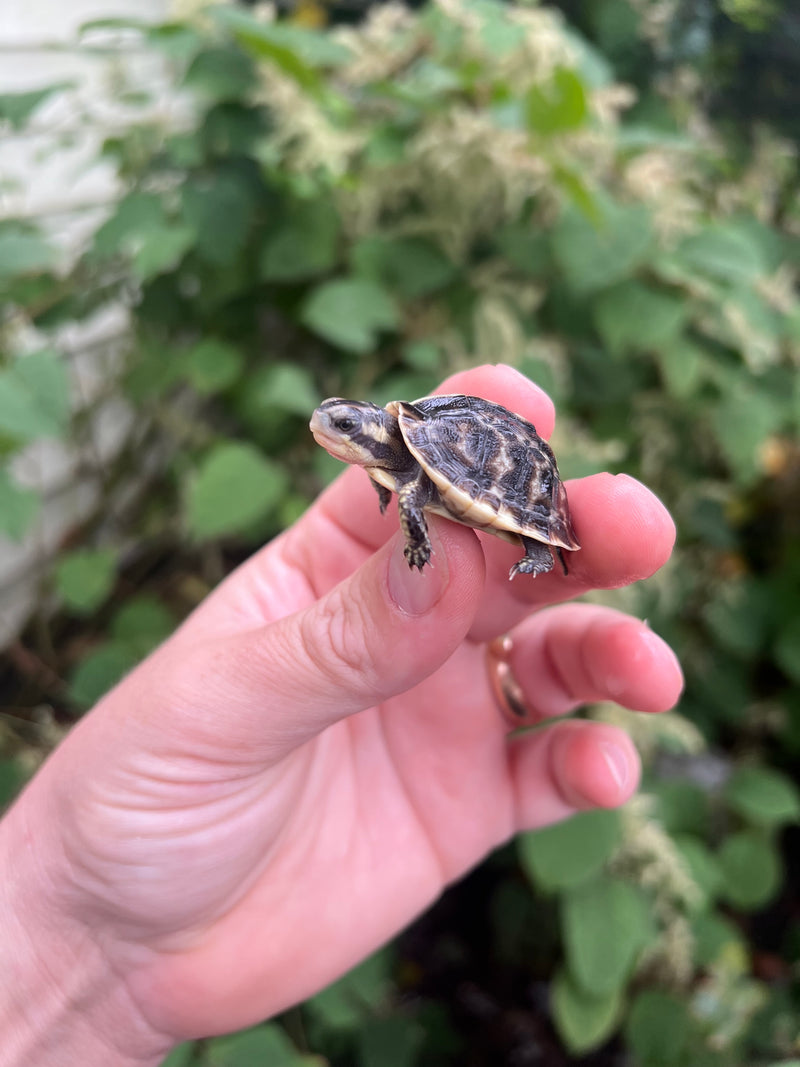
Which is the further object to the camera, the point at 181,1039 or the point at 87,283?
the point at 87,283

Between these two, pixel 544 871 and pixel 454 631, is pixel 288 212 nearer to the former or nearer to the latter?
pixel 454 631

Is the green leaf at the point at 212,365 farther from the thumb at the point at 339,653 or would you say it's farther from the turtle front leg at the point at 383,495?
Result: the thumb at the point at 339,653

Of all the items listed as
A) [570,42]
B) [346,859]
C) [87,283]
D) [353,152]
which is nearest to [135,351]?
[87,283]

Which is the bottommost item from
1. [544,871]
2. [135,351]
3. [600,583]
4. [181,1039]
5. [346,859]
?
[544,871]

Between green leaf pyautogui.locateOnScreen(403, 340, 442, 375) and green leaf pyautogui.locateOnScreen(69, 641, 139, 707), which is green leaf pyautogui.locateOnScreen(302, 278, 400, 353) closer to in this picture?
green leaf pyautogui.locateOnScreen(403, 340, 442, 375)

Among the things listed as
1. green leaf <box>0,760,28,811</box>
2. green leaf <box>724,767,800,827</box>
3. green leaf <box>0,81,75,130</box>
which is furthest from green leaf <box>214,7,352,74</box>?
green leaf <box>724,767,800,827</box>

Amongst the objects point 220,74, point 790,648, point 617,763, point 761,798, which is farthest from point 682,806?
point 220,74

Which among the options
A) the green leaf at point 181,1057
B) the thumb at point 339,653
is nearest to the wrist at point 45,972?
the green leaf at point 181,1057

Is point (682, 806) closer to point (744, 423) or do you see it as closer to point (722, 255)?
point (744, 423)
